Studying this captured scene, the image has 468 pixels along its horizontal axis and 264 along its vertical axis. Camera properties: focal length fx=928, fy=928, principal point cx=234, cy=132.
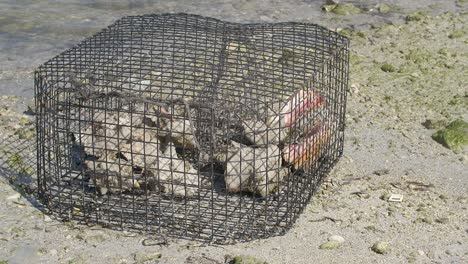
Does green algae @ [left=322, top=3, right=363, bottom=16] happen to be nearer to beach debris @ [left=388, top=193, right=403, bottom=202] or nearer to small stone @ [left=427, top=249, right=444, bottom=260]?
beach debris @ [left=388, top=193, right=403, bottom=202]

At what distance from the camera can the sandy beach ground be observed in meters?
4.52

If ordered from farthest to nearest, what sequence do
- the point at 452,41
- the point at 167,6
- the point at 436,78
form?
1. the point at 167,6
2. the point at 452,41
3. the point at 436,78

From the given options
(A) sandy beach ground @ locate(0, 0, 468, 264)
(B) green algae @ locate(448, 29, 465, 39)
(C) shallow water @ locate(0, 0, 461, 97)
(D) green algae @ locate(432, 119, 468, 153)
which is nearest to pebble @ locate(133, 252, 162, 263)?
(A) sandy beach ground @ locate(0, 0, 468, 264)

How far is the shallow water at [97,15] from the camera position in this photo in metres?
7.76

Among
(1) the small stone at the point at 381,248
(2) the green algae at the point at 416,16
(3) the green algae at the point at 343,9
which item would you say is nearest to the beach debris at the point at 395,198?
(1) the small stone at the point at 381,248

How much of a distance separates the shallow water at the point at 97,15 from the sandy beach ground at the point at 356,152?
1 cm

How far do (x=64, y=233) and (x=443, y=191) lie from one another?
2112mm

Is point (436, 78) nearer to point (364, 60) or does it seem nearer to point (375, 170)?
point (364, 60)

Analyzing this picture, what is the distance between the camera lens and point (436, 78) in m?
7.02

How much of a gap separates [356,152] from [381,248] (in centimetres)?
125

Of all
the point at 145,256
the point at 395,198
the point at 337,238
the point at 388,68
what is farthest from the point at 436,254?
the point at 388,68

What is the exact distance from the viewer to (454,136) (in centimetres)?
589

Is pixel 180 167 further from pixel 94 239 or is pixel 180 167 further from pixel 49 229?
pixel 49 229

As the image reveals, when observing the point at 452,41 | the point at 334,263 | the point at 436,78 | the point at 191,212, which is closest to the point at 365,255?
the point at 334,263
